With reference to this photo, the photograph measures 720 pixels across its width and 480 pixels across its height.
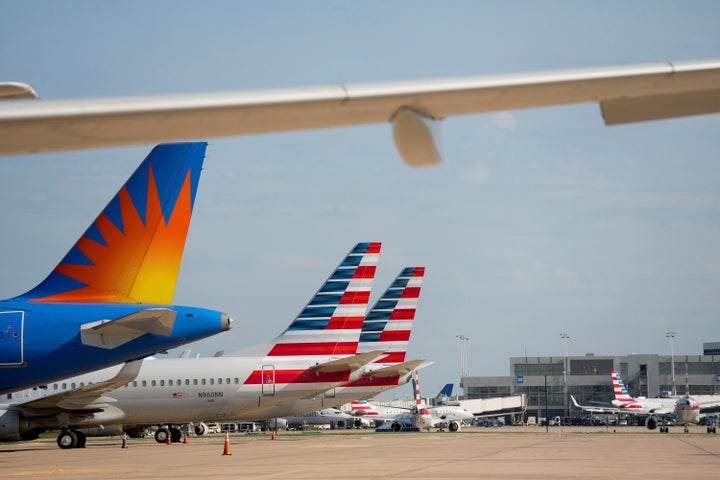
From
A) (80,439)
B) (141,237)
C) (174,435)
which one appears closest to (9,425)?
(80,439)

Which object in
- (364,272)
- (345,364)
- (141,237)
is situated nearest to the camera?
(141,237)

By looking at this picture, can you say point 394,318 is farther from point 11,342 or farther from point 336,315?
point 11,342

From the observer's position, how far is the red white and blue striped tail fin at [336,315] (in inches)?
1458

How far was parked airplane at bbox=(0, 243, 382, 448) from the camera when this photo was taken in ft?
116

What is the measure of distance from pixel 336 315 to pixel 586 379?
96880mm

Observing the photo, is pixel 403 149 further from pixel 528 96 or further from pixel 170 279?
pixel 170 279

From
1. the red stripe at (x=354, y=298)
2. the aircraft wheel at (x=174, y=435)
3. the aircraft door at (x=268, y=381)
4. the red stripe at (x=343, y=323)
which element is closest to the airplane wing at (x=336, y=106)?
the aircraft door at (x=268, y=381)

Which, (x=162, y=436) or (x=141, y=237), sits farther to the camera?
(x=162, y=436)

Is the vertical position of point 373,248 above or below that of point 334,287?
above

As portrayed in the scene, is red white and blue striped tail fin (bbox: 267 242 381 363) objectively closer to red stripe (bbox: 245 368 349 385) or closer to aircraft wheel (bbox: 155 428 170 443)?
red stripe (bbox: 245 368 349 385)

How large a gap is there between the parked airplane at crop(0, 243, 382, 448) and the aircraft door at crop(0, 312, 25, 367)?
17.8m

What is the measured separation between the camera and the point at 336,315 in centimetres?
3816

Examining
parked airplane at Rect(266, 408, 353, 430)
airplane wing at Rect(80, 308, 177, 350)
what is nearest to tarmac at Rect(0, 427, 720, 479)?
airplane wing at Rect(80, 308, 177, 350)

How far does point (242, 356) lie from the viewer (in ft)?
121
